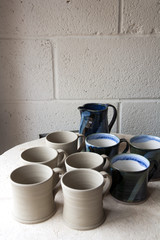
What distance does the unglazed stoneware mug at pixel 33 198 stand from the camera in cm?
60

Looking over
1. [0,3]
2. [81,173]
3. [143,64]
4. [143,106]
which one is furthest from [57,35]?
[81,173]

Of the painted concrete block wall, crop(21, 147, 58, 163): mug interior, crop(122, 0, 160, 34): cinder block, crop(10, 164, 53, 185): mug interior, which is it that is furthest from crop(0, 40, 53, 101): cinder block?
crop(10, 164, 53, 185): mug interior

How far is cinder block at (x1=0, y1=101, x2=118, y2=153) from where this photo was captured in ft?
4.21

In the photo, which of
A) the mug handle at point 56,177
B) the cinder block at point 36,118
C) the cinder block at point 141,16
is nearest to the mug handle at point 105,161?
the mug handle at point 56,177

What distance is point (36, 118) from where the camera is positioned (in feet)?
4.32

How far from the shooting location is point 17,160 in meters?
0.93

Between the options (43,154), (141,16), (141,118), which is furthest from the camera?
(141,118)

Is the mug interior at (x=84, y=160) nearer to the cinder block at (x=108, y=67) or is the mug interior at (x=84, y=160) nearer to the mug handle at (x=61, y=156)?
the mug handle at (x=61, y=156)

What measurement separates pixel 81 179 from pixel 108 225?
4.8 inches

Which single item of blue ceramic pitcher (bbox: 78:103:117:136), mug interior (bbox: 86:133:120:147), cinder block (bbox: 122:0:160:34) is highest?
cinder block (bbox: 122:0:160:34)

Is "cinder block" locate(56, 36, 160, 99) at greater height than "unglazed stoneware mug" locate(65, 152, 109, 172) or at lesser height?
greater

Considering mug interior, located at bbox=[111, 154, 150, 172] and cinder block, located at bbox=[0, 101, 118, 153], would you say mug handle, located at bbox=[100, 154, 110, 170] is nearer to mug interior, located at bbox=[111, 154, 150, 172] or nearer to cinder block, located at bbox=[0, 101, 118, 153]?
mug interior, located at bbox=[111, 154, 150, 172]

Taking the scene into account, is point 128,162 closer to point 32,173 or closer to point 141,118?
point 32,173

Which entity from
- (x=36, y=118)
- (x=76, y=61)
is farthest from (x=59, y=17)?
(x=36, y=118)
